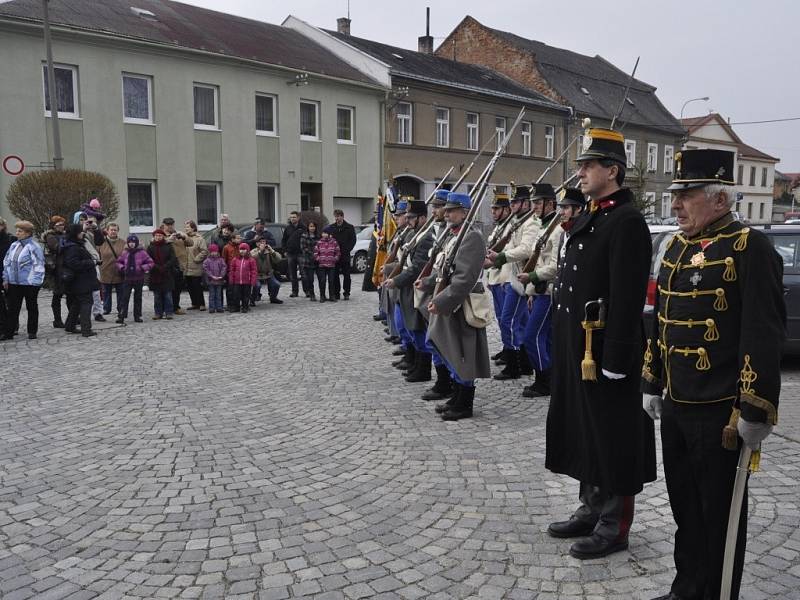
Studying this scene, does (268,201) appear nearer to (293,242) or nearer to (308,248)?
(293,242)

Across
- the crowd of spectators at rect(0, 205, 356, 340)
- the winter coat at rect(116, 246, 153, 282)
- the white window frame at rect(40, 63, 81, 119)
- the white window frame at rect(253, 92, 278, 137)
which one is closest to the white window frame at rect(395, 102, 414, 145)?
the white window frame at rect(253, 92, 278, 137)

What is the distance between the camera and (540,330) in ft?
21.9

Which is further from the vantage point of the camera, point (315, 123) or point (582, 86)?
point (582, 86)

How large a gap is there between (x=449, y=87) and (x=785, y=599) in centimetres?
2976

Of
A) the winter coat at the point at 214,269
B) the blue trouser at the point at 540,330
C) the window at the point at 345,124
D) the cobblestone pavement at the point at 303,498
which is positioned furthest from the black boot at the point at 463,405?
the window at the point at 345,124

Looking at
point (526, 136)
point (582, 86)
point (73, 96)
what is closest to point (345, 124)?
point (73, 96)

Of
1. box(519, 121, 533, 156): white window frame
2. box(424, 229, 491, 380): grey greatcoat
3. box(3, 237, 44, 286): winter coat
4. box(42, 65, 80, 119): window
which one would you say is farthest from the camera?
box(519, 121, 533, 156): white window frame

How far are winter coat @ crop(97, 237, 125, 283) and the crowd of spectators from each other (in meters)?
0.02

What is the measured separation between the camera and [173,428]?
230 inches

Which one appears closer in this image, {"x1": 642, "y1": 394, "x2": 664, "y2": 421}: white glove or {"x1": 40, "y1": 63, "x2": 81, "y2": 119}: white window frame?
{"x1": 642, "y1": 394, "x2": 664, "y2": 421}: white glove

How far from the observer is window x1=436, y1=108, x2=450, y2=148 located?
3114 centimetres

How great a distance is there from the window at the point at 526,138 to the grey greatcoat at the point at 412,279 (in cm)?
3030

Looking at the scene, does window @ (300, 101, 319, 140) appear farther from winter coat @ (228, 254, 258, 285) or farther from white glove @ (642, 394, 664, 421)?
white glove @ (642, 394, 664, 421)

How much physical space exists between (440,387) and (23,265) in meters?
6.82
